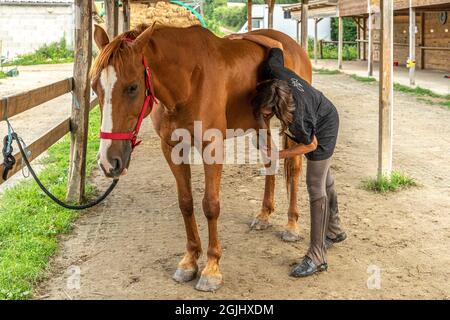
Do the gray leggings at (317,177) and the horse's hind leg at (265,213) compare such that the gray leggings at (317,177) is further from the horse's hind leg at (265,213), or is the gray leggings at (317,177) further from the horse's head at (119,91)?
the horse's head at (119,91)

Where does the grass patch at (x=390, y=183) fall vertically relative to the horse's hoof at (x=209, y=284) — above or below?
above

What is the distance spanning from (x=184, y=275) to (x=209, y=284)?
0.79ft

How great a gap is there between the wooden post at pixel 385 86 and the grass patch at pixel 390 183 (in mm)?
93

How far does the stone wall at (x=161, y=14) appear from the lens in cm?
1764

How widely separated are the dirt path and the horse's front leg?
10 centimetres

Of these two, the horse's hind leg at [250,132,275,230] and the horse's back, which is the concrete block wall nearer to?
the horse's back

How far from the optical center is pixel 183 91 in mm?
3539

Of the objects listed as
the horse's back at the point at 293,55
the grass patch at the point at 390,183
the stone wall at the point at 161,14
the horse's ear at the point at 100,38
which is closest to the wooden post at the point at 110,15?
the horse's back at the point at 293,55

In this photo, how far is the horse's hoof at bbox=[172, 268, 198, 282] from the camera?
3896 mm

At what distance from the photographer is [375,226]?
16.6 feet

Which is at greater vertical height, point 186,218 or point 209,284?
point 186,218

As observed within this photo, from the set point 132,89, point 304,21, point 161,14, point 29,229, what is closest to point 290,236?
point 132,89

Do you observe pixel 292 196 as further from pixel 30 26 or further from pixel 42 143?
pixel 30 26
